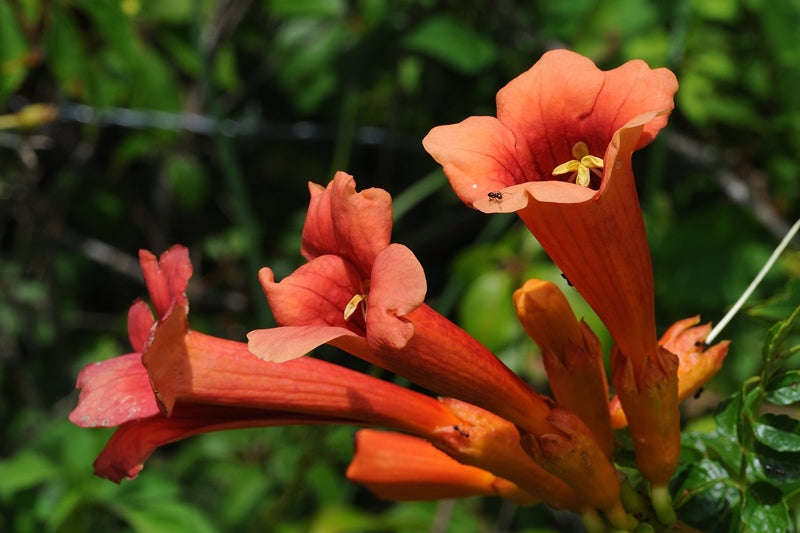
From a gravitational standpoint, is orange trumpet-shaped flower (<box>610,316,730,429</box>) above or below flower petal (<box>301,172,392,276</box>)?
below

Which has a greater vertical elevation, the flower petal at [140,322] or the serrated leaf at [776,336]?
the serrated leaf at [776,336]

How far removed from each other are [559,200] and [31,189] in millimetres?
3085

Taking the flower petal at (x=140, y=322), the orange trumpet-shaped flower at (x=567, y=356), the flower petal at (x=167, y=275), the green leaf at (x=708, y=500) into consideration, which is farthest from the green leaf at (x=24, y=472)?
the green leaf at (x=708, y=500)

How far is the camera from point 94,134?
363cm

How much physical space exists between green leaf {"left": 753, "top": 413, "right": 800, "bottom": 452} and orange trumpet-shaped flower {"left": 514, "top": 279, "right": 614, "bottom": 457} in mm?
211

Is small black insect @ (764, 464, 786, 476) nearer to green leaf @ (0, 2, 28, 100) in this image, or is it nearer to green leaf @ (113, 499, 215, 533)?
green leaf @ (113, 499, 215, 533)

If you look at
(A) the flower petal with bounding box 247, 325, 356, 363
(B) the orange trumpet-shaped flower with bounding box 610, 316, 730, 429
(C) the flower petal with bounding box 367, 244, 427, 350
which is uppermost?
(C) the flower petal with bounding box 367, 244, 427, 350

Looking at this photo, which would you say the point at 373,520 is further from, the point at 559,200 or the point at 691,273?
the point at 559,200

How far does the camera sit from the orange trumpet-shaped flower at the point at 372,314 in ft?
3.29

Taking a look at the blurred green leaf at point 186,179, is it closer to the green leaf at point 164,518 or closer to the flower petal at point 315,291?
the green leaf at point 164,518

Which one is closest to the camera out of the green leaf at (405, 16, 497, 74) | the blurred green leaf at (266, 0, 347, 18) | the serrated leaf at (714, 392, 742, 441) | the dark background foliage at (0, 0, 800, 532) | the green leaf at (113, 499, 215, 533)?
the serrated leaf at (714, 392, 742, 441)

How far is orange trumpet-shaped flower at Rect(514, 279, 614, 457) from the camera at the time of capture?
1270mm

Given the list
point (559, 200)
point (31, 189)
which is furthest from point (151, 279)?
point (31, 189)

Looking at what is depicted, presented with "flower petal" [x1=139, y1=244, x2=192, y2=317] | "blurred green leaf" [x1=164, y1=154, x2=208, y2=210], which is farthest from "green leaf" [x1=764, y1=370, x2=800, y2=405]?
"blurred green leaf" [x1=164, y1=154, x2=208, y2=210]
